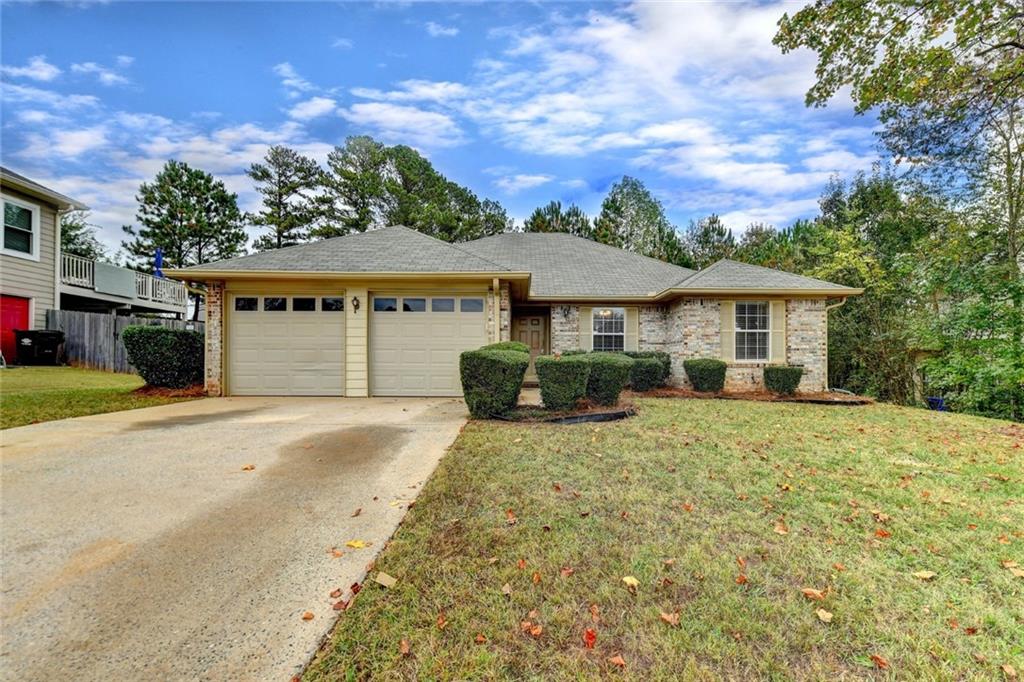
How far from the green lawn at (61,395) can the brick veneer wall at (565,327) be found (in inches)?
346

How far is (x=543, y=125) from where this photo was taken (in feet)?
40.1

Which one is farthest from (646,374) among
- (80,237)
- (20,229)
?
(80,237)

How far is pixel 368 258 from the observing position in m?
10.1

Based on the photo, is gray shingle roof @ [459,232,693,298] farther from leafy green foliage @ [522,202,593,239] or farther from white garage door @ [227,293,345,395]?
leafy green foliage @ [522,202,593,239]

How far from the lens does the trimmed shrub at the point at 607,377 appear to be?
26.5 ft

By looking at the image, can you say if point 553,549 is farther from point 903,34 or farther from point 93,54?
point 93,54

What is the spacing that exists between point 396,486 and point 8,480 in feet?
11.1

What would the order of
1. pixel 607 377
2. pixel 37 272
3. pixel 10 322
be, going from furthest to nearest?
pixel 37 272 < pixel 10 322 < pixel 607 377

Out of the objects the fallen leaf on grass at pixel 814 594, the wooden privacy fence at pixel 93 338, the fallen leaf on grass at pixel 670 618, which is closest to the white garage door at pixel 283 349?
the wooden privacy fence at pixel 93 338

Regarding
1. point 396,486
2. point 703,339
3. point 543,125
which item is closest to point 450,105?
point 543,125

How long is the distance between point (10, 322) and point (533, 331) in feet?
46.8

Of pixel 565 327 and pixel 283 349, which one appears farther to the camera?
pixel 565 327

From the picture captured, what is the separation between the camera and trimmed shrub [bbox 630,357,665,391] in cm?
1119

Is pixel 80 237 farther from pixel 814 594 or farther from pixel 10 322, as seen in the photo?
pixel 814 594
